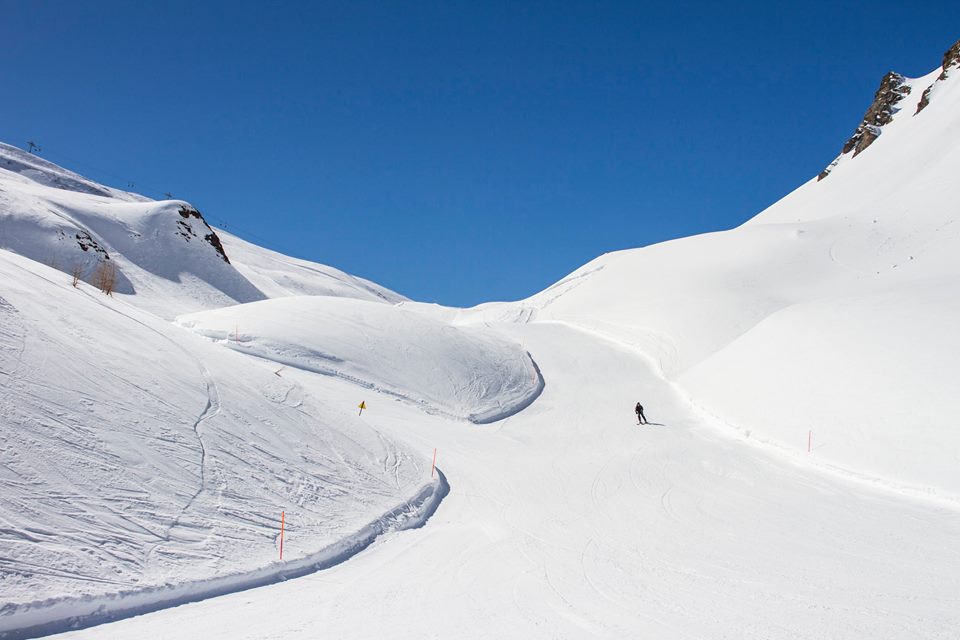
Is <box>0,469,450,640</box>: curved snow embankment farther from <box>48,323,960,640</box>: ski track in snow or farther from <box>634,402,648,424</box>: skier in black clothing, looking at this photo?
<box>634,402,648,424</box>: skier in black clothing

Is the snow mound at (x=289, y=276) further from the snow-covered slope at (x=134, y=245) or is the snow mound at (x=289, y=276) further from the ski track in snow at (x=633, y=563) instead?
the ski track in snow at (x=633, y=563)

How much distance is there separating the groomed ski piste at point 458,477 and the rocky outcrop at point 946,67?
72.1m

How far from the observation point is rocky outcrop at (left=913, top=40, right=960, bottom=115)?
86500 millimetres

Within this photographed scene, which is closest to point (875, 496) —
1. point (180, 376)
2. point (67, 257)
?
point (180, 376)

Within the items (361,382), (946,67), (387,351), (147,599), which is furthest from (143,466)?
(946,67)

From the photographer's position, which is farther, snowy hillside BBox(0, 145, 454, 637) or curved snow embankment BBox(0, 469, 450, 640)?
snowy hillside BBox(0, 145, 454, 637)

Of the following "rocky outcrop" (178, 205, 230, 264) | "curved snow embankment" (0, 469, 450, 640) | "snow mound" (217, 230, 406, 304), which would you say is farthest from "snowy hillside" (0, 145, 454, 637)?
"snow mound" (217, 230, 406, 304)

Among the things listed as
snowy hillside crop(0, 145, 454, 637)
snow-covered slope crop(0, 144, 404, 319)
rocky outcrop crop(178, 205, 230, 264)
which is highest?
rocky outcrop crop(178, 205, 230, 264)

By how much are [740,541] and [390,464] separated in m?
7.84

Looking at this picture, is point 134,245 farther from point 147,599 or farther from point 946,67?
point 946,67

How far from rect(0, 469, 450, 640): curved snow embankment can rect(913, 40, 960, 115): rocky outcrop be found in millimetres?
103321

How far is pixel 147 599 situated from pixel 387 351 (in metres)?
20.9

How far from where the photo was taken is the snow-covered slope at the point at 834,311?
17.0m

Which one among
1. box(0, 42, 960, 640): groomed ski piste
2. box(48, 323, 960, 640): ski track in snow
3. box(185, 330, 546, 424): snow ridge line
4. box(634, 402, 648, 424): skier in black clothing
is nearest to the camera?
box(48, 323, 960, 640): ski track in snow
